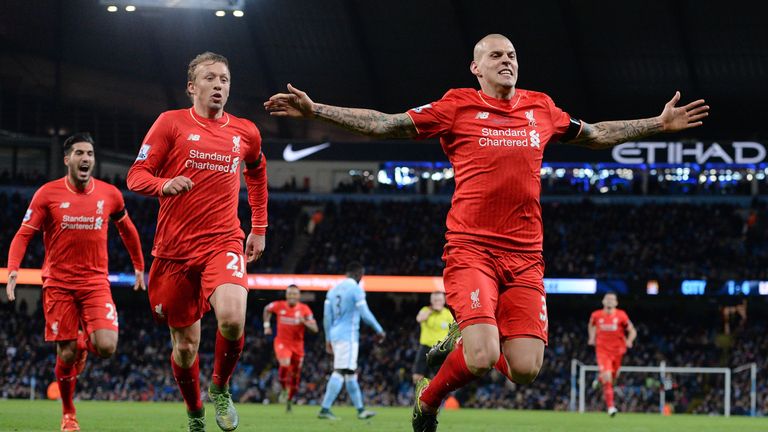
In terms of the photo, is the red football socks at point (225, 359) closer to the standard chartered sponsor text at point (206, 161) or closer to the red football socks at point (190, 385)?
the red football socks at point (190, 385)

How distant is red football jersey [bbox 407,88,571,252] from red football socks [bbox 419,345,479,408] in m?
0.81

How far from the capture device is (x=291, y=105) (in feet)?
20.7

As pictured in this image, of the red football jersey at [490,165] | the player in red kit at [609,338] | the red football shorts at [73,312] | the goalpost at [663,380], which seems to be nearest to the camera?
the red football jersey at [490,165]

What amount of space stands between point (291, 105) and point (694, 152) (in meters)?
28.9

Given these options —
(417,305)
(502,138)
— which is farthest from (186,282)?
(417,305)

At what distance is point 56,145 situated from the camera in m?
39.4

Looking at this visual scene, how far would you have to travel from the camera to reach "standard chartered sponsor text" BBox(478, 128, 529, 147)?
22.6ft

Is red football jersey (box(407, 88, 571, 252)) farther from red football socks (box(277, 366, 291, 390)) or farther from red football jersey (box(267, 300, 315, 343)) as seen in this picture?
red football socks (box(277, 366, 291, 390))

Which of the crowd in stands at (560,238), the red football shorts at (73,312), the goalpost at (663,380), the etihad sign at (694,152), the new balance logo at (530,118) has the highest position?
the etihad sign at (694,152)

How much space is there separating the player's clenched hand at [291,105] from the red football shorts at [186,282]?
1.68 metres

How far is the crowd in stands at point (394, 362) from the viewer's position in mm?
29812

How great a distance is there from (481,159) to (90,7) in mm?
29750

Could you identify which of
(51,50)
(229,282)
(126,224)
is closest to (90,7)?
(51,50)

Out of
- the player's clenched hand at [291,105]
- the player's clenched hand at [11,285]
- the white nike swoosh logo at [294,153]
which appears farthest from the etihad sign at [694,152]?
the player's clenched hand at [291,105]
